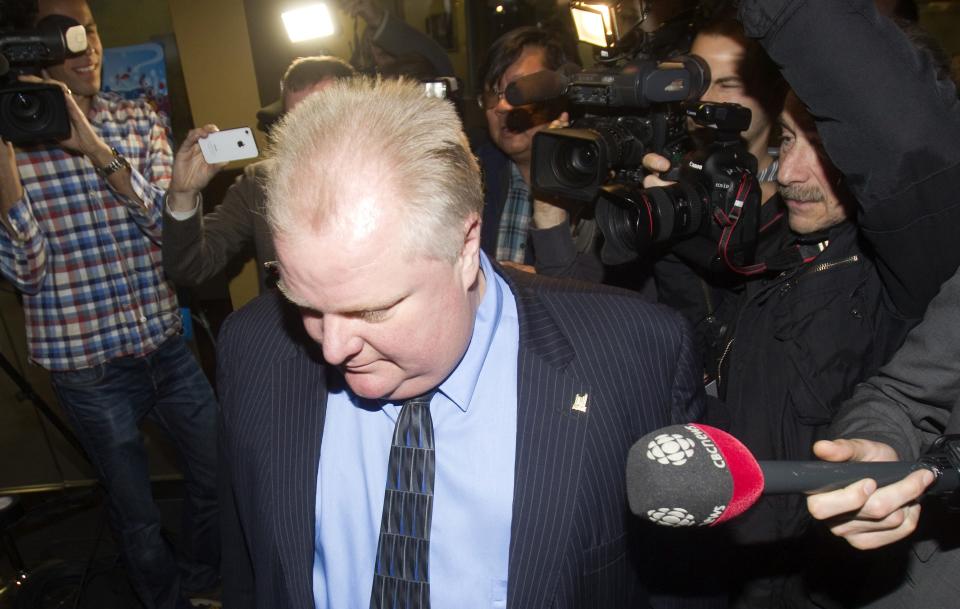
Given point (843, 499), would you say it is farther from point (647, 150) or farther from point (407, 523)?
point (647, 150)

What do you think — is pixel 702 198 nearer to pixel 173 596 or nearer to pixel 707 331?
pixel 707 331

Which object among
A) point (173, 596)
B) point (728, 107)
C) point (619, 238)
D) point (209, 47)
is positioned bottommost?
point (173, 596)

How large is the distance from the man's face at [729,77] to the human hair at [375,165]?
44.4 inches

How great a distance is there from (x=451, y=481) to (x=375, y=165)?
0.63 m

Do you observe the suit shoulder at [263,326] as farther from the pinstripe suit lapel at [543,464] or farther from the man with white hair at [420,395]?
the pinstripe suit lapel at [543,464]

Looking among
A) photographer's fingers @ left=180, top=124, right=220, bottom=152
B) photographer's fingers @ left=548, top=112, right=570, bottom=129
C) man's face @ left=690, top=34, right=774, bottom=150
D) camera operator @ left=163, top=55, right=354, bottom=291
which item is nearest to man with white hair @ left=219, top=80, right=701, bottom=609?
man's face @ left=690, top=34, right=774, bottom=150

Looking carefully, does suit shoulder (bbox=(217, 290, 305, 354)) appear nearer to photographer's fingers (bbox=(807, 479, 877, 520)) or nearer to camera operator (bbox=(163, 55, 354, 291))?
camera operator (bbox=(163, 55, 354, 291))

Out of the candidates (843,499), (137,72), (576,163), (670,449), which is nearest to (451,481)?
(670,449)

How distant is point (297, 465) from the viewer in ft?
4.21

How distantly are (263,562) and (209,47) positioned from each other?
128 inches

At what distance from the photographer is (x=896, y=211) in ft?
4.03

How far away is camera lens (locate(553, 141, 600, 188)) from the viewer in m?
1.88

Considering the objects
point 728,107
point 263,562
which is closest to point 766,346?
point 728,107

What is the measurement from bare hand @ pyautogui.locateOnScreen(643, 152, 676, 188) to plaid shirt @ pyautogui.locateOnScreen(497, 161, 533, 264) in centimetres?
87
